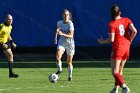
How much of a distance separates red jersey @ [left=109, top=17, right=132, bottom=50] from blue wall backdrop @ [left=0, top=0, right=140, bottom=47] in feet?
61.1

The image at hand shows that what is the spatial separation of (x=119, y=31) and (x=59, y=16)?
19049 millimetres

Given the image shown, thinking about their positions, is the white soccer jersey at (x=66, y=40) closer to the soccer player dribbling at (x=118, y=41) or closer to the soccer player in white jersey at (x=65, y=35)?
the soccer player in white jersey at (x=65, y=35)

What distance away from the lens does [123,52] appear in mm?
15461

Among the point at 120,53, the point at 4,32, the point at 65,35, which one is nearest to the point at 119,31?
the point at 120,53

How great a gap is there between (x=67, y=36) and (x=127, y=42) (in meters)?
5.05

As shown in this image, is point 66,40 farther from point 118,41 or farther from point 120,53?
point 120,53

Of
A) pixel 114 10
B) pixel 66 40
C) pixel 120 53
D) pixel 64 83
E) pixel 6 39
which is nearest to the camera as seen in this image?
pixel 114 10

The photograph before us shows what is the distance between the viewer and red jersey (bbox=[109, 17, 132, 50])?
50.2 feet

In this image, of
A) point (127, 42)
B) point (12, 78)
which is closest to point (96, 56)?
point (12, 78)

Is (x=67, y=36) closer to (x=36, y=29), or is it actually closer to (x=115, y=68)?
(x=115, y=68)

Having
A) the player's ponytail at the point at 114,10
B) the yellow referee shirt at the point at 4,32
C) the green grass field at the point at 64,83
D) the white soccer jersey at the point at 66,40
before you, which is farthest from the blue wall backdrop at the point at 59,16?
the player's ponytail at the point at 114,10

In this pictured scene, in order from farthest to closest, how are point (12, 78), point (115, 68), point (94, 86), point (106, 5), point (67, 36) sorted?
point (106, 5) < point (12, 78) < point (67, 36) < point (94, 86) < point (115, 68)

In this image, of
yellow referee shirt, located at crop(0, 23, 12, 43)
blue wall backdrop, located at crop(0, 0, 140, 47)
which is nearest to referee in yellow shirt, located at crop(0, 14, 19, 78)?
yellow referee shirt, located at crop(0, 23, 12, 43)

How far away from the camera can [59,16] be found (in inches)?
1352
